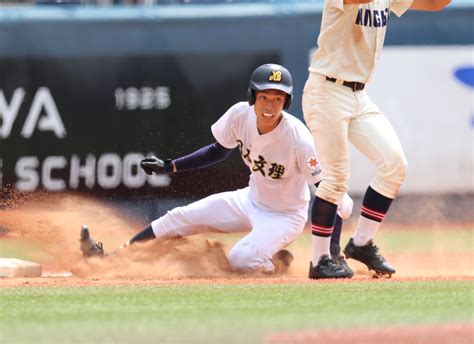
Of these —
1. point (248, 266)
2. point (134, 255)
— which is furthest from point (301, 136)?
point (134, 255)

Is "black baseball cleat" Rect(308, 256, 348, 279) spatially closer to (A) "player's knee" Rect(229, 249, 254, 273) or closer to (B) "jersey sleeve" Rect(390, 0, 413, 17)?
(A) "player's knee" Rect(229, 249, 254, 273)

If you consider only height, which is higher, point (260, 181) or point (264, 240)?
point (260, 181)

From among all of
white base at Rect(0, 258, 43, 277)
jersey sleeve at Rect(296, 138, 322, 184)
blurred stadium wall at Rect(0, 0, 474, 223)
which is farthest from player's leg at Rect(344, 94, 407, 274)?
blurred stadium wall at Rect(0, 0, 474, 223)

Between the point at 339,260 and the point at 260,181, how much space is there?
0.73 m

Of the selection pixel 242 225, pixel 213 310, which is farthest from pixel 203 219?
pixel 213 310

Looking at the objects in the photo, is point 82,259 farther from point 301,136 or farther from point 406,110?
point 406,110

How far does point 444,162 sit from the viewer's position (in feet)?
37.7

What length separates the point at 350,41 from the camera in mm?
6836

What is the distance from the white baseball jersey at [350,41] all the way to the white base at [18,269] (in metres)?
2.30

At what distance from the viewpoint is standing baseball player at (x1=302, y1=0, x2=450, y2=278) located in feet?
22.2

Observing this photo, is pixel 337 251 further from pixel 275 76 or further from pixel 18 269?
pixel 18 269

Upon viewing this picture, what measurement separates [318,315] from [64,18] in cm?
682

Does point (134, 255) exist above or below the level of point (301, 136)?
below

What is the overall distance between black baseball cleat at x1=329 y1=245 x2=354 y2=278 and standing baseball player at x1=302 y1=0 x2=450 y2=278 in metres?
0.12
